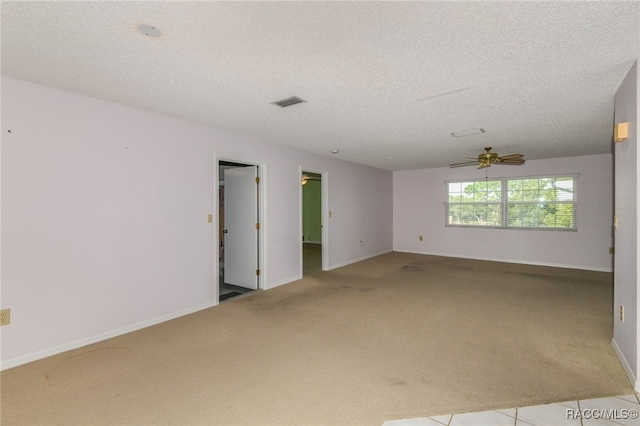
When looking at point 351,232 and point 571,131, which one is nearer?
point 571,131

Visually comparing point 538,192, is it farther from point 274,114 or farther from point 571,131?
point 274,114

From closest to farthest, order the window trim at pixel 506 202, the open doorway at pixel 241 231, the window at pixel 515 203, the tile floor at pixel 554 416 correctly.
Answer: the tile floor at pixel 554 416 → the open doorway at pixel 241 231 → the window trim at pixel 506 202 → the window at pixel 515 203

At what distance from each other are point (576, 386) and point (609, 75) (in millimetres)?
2521

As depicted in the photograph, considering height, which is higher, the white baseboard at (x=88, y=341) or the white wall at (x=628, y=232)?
the white wall at (x=628, y=232)

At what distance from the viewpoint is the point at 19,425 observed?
1910mm

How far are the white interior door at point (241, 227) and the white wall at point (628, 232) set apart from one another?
4.32 meters

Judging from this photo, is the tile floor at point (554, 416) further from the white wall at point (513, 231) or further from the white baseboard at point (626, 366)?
the white wall at point (513, 231)

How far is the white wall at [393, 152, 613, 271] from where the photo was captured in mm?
6398

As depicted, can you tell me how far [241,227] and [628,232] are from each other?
469cm

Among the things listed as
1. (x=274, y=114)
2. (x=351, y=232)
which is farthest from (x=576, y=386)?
(x=351, y=232)

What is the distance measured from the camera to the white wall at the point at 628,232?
7.63 feet

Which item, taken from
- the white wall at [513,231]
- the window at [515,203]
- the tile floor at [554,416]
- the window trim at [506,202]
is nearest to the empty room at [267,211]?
the tile floor at [554,416]

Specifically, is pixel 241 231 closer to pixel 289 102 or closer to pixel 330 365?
pixel 289 102

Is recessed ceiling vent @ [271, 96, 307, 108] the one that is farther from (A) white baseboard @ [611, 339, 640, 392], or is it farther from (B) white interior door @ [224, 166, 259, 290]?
(A) white baseboard @ [611, 339, 640, 392]
